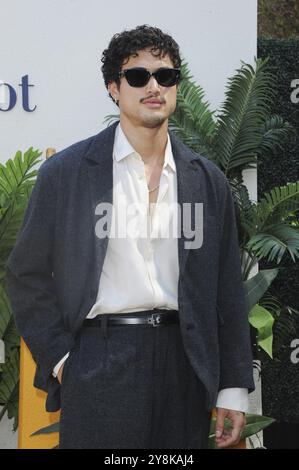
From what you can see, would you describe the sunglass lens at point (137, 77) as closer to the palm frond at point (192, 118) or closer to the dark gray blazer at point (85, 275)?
the dark gray blazer at point (85, 275)

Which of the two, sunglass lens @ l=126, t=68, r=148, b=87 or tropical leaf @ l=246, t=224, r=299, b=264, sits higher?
sunglass lens @ l=126, t=68, r=148, b=87

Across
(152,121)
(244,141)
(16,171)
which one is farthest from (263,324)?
(152,121)

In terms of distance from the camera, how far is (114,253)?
2.69 metres

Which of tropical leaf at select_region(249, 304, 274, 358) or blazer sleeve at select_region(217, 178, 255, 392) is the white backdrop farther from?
blazer sleeve at select_region(217, 178, 255, 392)

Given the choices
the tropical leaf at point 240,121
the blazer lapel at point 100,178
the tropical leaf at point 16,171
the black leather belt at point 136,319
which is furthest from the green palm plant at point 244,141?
the black leather belt at point 136,319

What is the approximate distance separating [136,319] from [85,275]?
20 centimetres

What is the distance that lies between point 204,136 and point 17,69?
1279mm

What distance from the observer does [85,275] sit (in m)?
2.65

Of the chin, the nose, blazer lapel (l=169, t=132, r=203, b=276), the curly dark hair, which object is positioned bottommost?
blazer lapel (l=169, t=132, r=203, b=276)

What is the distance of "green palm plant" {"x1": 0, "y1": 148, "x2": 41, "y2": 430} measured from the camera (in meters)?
4.84

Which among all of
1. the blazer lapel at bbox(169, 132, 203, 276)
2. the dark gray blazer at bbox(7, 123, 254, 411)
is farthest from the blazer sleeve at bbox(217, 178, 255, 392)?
the blazer lapel at bbox(169, 132, 203, 276)

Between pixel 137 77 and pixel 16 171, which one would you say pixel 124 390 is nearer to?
pixel 137 77

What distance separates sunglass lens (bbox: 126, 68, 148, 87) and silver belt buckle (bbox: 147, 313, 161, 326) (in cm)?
71
